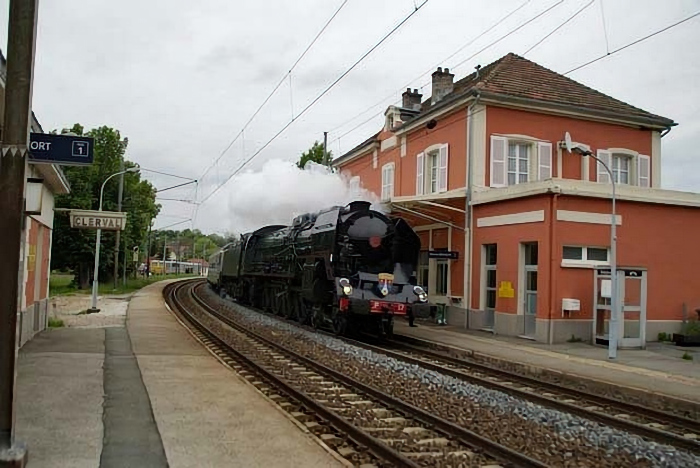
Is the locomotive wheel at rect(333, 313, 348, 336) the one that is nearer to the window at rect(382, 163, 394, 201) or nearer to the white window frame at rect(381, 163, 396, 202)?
the white window frame at rect(381, 163, 396, 202)

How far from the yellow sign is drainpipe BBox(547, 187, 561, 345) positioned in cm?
159

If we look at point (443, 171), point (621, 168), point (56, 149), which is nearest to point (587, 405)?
point (56, 149)

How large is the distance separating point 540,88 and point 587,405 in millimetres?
15643

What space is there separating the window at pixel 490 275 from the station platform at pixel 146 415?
9820 mm

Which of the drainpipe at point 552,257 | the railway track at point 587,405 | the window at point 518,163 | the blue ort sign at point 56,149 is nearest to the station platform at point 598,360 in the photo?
the drainpipe at point 552,257

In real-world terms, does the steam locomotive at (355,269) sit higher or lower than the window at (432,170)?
lower

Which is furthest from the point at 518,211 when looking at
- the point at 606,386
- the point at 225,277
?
the point at 225,277

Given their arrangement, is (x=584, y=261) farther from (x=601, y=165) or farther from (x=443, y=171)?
(x=601, y=165)

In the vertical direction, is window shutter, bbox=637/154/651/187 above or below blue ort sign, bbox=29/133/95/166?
above

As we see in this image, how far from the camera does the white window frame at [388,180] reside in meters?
27.4

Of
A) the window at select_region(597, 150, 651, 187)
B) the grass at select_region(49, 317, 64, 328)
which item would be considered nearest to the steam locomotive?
the grass at select_region(49, 317, 64, 328)

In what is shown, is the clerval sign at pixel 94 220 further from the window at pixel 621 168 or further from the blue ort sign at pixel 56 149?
the window at pixel 621 168

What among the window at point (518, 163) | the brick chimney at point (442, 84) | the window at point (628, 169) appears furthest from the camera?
the brick chimney at point (442, 84)

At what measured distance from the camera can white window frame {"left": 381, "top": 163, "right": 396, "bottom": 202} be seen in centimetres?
2740
